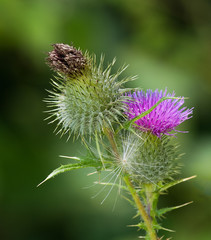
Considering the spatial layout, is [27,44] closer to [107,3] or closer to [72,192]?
[107,3]

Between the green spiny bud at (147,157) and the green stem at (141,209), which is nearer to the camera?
the green stem at (141,209)

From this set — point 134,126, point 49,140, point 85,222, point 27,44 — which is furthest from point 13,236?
point 134,126

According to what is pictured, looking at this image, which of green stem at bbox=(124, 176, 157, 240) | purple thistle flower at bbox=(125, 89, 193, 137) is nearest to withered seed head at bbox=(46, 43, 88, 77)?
purple thistle flower at bbox=(125, 89, 193, 137)

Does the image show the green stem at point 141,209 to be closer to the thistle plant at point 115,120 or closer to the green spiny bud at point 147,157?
the thistle plant at point 115,120

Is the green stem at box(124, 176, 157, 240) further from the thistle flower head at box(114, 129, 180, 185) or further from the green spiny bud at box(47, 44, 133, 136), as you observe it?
the green spiny bud at box(47, 44, 133, 136)

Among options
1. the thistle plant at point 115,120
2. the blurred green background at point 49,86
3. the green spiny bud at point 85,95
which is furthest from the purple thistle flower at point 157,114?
the blurred green background at point 49,86

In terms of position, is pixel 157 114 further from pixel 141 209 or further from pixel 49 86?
pixel 49 86

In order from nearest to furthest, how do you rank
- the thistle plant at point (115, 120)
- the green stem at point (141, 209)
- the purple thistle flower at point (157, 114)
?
the green stem at point (141, 209) < the thistle plant at point (115, 120) < the purple thistle flower at point (157, 114)

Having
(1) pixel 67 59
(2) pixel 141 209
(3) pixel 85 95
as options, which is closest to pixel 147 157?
(2) pixel 141 209
